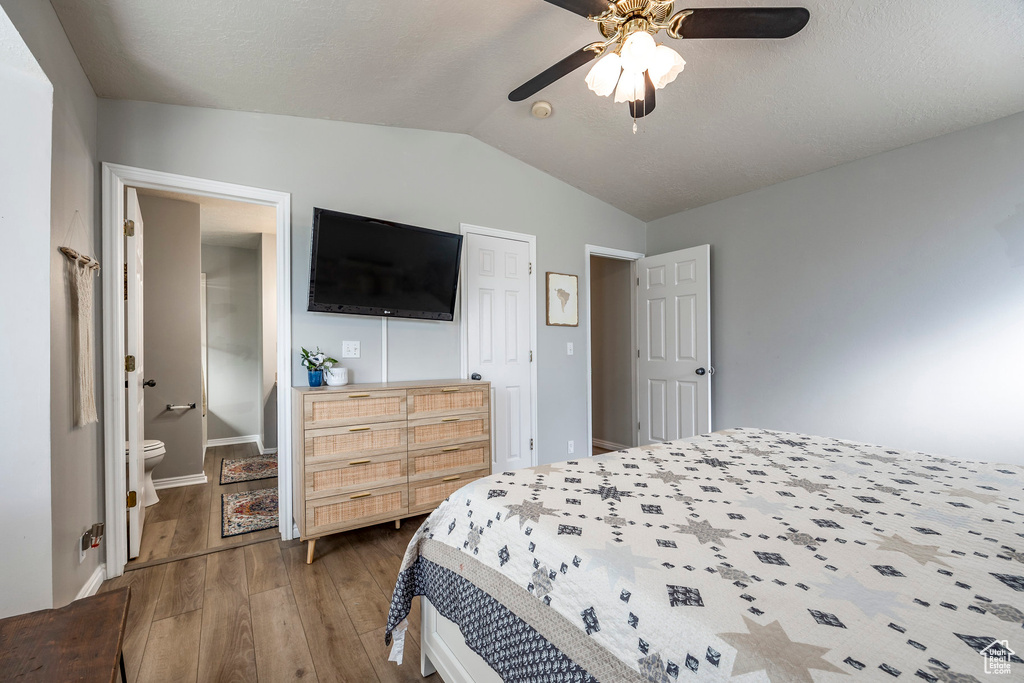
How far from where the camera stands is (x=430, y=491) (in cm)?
266

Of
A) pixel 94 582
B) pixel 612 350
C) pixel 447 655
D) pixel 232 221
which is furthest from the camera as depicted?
pixel 612 350

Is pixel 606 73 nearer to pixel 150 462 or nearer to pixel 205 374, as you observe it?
Result: pixel 150 462

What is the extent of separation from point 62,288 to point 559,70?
2.14 metres

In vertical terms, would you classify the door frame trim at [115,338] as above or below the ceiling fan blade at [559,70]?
below

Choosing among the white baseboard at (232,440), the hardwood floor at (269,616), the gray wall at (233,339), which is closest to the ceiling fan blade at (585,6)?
the hardwood floor at (269,616)

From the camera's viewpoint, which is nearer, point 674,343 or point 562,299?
point 562,299

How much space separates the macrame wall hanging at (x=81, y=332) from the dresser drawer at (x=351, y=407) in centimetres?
83

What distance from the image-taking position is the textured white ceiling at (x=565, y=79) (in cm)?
189

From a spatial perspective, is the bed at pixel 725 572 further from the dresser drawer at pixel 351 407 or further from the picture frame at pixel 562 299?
the picture frame at pixel 562 299

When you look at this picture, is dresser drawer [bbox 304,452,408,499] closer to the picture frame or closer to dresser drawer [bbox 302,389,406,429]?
dresser drawer [bbox 302,389,406,429]

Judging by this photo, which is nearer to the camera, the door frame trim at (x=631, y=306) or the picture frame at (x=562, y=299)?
the picture frame at (x=562, y=299)

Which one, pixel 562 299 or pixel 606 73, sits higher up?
pixel 606 73

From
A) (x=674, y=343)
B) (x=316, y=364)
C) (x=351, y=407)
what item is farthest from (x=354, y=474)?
(x=674, y=343)

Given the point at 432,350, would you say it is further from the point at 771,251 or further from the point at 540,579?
the point at 771,251
